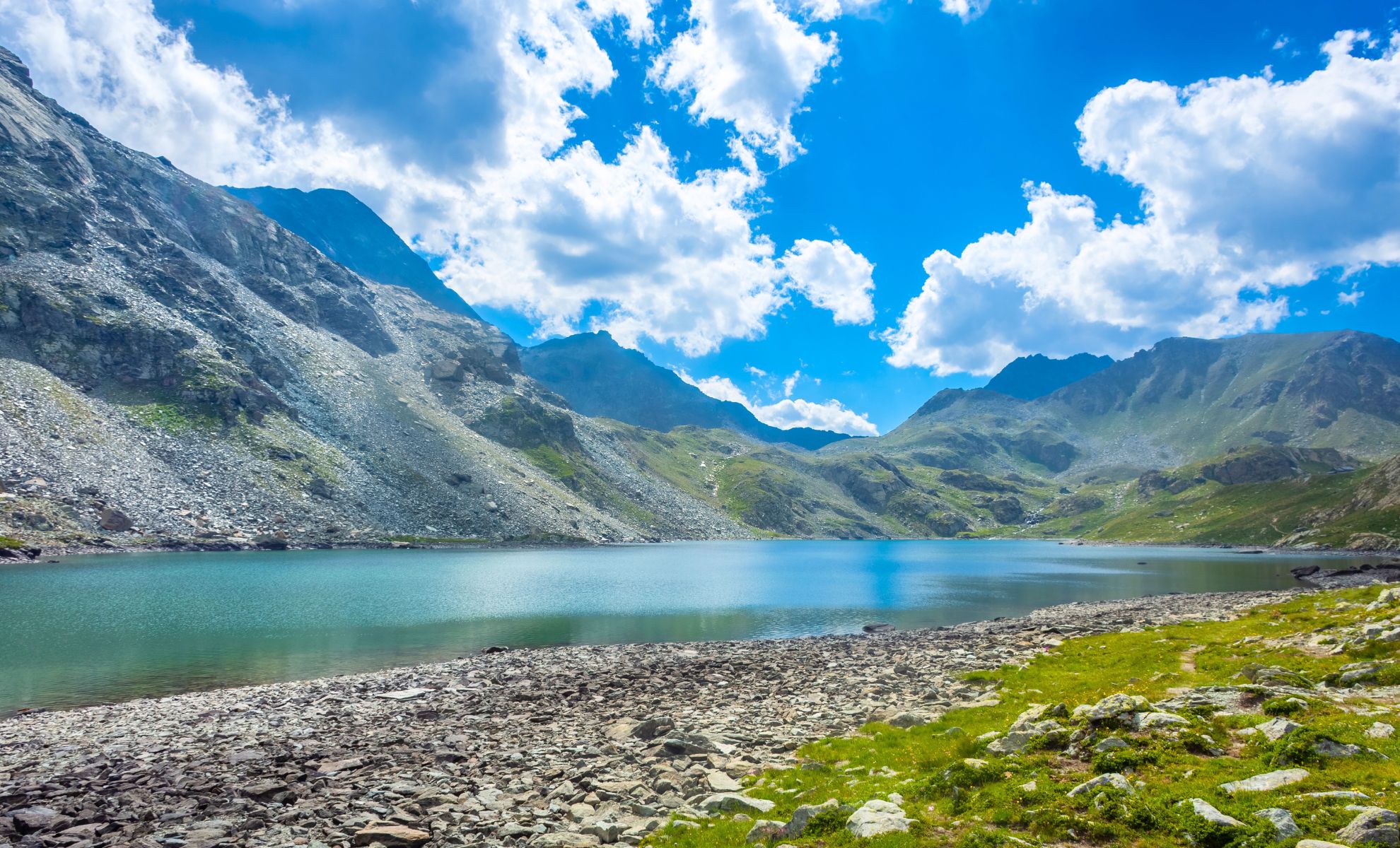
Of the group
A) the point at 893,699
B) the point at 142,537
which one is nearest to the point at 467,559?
the point at 142,537

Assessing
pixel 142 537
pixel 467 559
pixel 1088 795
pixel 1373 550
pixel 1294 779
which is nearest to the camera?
pixel 1294 779

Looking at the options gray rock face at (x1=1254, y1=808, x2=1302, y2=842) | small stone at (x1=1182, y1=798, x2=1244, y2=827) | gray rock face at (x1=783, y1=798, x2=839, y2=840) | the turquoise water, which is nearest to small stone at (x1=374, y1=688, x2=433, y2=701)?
the turquoise water

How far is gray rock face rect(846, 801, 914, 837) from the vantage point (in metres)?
13.1

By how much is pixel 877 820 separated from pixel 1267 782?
7314 millimetres

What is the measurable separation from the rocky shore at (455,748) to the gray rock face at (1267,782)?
10853 millimetres

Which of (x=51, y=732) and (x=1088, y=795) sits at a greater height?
(x=1088, y=795)

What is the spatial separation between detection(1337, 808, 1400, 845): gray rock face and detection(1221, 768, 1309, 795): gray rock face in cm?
253

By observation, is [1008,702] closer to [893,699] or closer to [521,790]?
[893,699]

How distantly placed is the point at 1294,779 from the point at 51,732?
43.1 metres

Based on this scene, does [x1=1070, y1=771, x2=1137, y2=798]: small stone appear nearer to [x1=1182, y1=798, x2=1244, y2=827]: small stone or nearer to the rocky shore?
[x1=1182, y1=798, x2=1244, y2=827]: small stone

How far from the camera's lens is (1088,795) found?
41.7ft

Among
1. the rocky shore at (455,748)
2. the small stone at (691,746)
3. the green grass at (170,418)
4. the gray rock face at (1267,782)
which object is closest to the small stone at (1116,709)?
the gray rock face at (1267,782)

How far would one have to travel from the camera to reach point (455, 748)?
972 inches

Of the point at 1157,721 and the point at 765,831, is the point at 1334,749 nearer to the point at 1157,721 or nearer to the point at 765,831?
the point at 1157,721
